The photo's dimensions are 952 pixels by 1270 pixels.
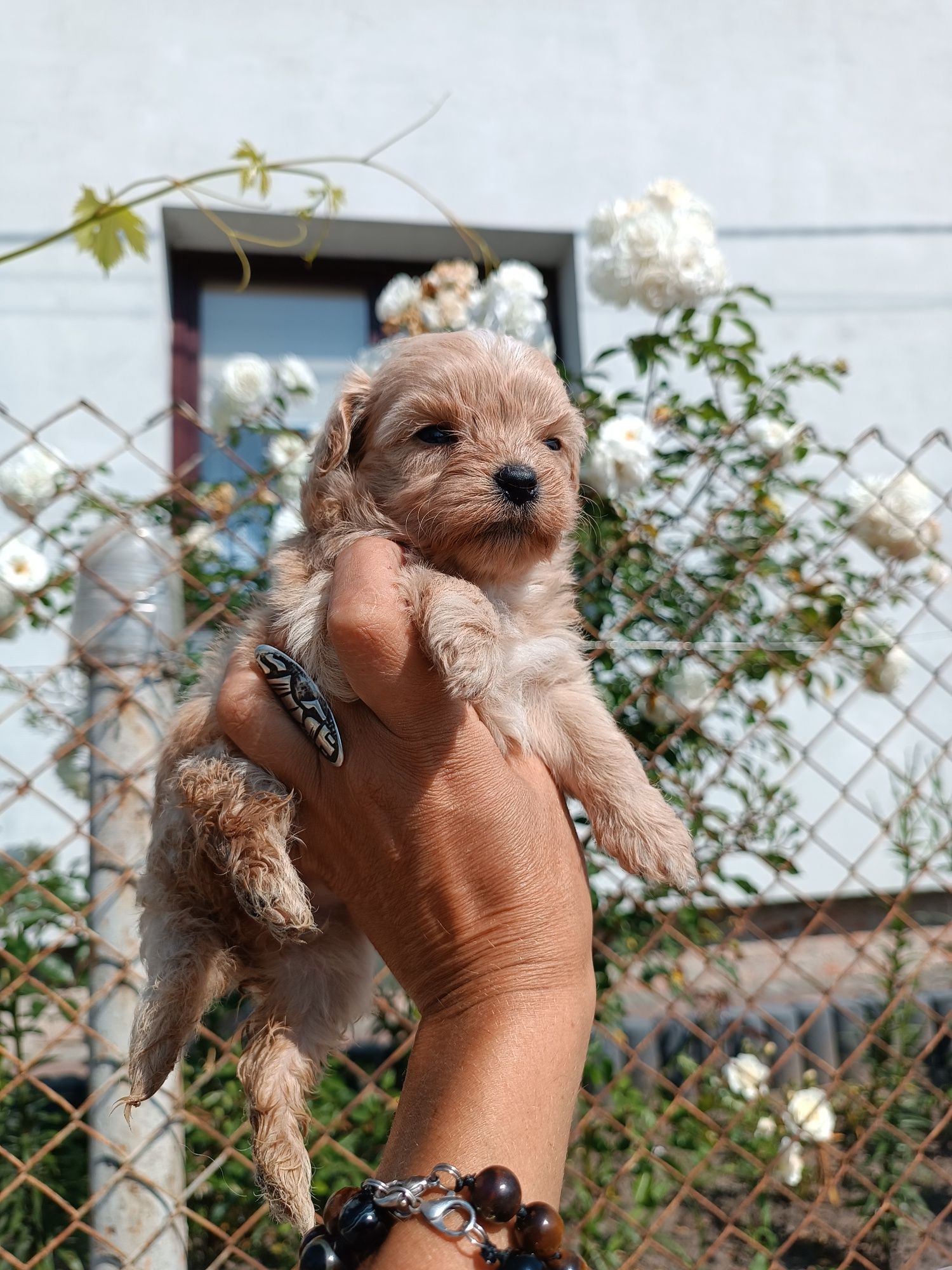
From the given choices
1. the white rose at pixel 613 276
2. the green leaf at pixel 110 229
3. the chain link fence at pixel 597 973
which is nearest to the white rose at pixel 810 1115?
the chain link fence at pixel 597 973

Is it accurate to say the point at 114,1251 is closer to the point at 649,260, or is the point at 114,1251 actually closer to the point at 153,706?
the point at 153,706

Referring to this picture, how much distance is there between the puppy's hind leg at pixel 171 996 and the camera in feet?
5.75

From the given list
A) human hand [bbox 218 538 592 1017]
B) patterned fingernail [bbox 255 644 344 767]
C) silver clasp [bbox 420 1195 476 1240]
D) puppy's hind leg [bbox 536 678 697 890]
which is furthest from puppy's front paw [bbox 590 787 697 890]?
silver clasp [bbox 420 1195 476 1240]

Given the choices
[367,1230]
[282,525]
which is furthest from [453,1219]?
[282,525]

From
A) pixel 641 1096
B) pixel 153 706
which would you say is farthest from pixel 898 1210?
pixel 153 706

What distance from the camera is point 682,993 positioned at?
2.98 metres

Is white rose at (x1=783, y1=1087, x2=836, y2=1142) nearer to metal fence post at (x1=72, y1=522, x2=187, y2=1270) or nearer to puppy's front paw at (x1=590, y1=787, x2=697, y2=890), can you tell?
puppy's front paw at (x1=590, y1=787, x2=697, y2=890)

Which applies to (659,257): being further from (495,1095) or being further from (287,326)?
(287,326)

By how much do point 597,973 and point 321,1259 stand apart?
5.44 feet

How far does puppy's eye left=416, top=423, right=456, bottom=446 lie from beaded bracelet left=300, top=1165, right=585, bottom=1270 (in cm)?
124

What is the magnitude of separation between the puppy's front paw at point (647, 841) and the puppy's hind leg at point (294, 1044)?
56 cm

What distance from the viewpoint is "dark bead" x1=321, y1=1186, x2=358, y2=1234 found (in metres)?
1.39

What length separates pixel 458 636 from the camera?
1.59 meters

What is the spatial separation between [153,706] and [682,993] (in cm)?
181
